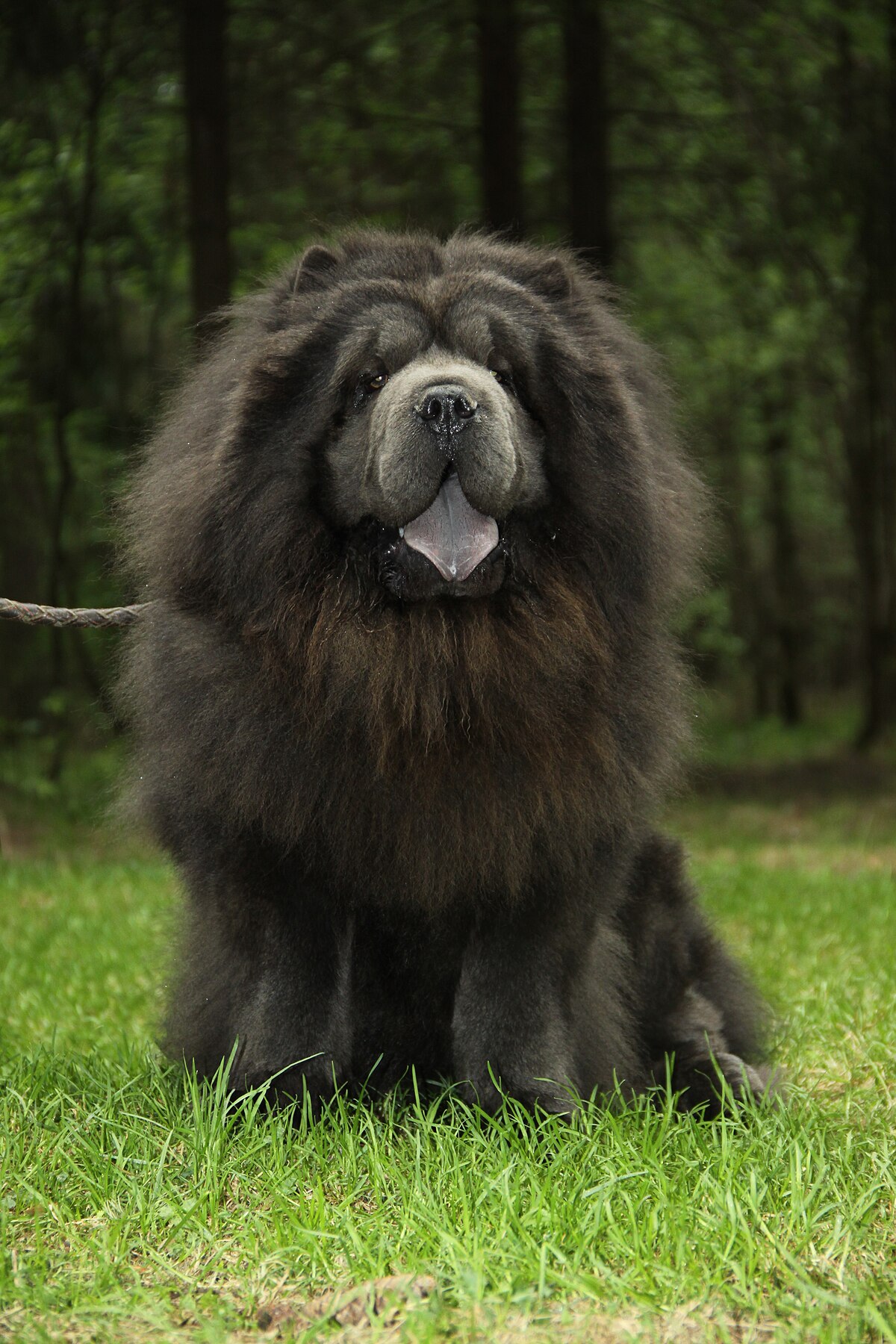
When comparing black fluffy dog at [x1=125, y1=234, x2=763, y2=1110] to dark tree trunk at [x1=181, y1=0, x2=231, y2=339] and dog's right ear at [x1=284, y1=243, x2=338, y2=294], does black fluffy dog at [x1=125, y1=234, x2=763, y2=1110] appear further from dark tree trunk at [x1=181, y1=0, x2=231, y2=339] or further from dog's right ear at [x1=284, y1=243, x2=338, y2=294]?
dark tree trunk at [x1=181, y1=0, x2=231, y2=339]

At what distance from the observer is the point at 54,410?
11.2 m

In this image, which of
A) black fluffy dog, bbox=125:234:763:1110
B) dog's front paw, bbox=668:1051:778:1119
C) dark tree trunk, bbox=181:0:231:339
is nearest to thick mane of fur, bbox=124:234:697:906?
black fluffy dog, bbox=125:234:763:1110

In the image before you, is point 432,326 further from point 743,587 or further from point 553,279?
point 743,587

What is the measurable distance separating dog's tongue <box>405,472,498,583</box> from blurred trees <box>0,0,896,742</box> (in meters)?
5.52

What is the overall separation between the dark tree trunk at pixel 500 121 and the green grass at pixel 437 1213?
25.3ft

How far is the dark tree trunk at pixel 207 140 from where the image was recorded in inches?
331

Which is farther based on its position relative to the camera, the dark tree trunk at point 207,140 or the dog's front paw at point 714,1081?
the dark tree trunk at point 207,140

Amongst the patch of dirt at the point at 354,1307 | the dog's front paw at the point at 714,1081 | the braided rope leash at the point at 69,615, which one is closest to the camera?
the patch of dirt at the point at 354,1307

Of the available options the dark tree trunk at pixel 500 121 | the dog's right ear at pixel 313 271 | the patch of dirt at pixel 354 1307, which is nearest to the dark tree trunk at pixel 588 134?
the dark tree trunk at pixel 500 121

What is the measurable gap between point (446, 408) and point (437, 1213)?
160cm

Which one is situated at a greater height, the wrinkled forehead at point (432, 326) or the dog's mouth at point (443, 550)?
the wrinkled forehead at point (432, 326)

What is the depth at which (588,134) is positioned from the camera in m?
10.1

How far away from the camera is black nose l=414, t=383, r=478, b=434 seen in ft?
8.95

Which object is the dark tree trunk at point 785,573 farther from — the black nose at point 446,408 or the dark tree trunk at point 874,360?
the black nose at point 446,408
